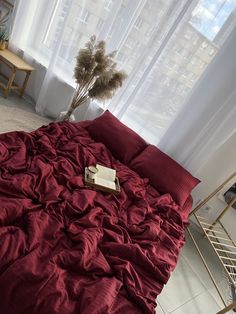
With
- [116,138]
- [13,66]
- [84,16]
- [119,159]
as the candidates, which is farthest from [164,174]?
[13,66]

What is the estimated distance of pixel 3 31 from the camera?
2.94 m

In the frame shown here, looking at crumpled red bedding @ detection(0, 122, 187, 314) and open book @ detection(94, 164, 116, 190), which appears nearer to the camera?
crumpled red bedding @ detection(0, 122, 187, 314)

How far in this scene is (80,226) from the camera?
1252 millimetres

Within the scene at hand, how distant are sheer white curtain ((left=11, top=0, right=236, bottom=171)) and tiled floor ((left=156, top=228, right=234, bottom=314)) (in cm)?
76

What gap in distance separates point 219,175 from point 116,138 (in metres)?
0.96

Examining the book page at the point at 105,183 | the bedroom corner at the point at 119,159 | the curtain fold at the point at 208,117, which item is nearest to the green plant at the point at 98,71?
the bedroom corner at the point at 119,159

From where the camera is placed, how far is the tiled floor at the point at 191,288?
166cm

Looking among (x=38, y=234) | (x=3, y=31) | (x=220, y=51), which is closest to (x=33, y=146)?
(x=38, y=234)

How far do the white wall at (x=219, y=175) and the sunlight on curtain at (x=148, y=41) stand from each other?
50cm

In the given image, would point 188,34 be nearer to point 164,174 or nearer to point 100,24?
point 100,24

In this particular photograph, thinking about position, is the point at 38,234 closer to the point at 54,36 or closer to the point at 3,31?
the point at 54,36

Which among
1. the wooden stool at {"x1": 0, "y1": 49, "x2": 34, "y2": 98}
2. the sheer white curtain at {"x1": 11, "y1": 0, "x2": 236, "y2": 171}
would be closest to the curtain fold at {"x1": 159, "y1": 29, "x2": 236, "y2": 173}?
the sheer white curtain at {"x1": 11, "y1": 0, "x2": 236, "y2": 171}

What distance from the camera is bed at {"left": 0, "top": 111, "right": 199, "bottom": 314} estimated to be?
Answer: 0.93m

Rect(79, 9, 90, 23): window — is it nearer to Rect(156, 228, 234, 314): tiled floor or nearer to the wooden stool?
the wooden stool
